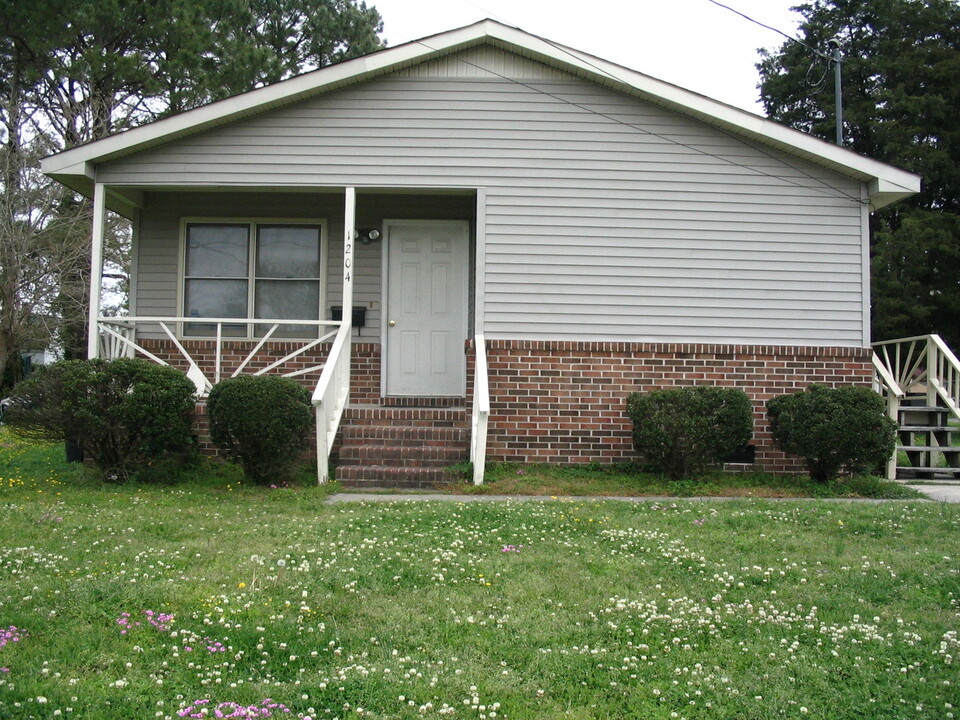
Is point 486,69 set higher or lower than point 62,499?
higher

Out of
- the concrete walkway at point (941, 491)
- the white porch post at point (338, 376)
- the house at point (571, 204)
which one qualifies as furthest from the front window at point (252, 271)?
the concrete walkway at point (941, 491)

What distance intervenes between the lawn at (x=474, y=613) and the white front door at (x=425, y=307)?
398 centimetres

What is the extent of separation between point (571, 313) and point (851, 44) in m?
29.2

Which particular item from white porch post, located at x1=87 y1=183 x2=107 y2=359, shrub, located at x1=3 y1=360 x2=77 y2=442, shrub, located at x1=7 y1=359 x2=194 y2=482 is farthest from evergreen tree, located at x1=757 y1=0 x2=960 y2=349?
shrub, located at x1=3 y1=360 x2=77 y2=442

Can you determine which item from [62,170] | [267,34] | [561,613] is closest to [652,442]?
[561,613]

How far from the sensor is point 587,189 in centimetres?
1091

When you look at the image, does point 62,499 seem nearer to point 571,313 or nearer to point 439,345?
point 439,345

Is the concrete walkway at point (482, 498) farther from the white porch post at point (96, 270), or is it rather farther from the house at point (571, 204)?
the white porch post at point (96, 270)

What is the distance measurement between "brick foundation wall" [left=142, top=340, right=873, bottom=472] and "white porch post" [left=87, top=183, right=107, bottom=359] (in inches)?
Answer: 60.5

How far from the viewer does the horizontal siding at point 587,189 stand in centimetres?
1084

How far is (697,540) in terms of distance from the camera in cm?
694

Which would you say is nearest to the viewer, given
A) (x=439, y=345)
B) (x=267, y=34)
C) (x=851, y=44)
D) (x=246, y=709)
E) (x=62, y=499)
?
(x=246, y=709)

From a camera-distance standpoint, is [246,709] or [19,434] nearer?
[246,709]

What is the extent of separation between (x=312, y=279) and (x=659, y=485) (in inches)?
208
